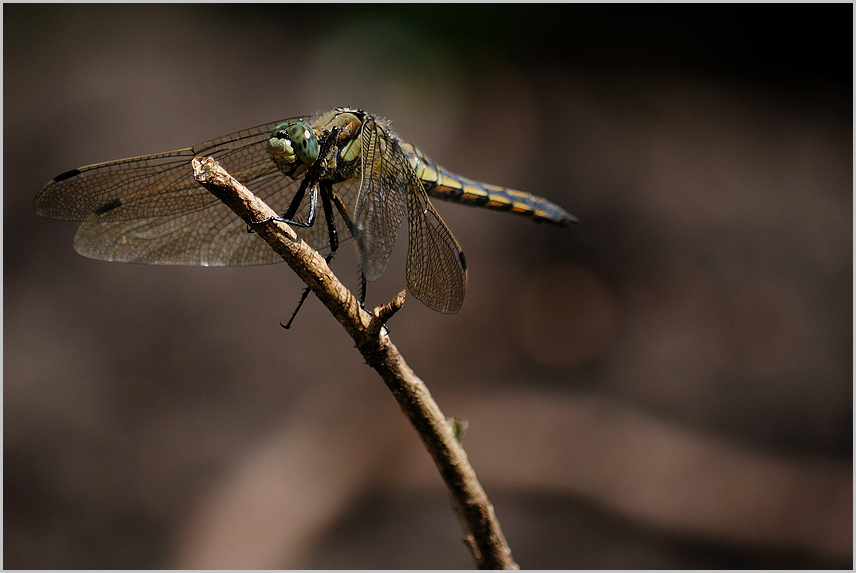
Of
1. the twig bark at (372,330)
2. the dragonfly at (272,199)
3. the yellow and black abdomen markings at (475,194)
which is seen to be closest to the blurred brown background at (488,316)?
the yellow and black abdomen markings at (475,194)

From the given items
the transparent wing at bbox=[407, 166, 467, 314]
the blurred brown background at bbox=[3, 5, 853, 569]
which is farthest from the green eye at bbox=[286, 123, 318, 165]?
the blurred brown background at bbox=[3, 5, 853, 569]

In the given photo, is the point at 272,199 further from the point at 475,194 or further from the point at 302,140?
the point at 475,194

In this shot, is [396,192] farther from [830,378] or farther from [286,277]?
[830,378]

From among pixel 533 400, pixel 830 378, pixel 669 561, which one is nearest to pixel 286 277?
pixel 533 400

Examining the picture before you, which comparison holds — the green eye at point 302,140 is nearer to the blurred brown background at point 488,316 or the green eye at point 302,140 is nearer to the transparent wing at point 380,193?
the transparent wing at point 380,193

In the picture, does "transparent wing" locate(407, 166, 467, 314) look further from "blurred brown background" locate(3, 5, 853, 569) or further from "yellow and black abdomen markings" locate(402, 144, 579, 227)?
"blurred brown background" locate(3, 5, 853, 569)

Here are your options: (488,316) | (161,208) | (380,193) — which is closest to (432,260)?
(380,193)

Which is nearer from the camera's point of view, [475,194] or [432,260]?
[432,260]

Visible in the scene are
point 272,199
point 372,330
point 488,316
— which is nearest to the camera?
point 372,330
